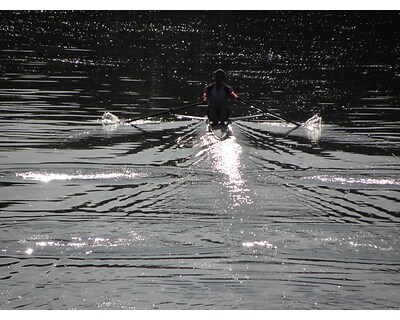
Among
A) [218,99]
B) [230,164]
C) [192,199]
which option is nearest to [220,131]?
[218,99]

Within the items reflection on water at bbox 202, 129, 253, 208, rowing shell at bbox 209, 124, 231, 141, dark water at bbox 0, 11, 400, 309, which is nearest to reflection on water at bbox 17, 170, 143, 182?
dark water at bbox 0, 11, 400, 309

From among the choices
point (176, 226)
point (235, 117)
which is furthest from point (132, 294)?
point (235, 117)

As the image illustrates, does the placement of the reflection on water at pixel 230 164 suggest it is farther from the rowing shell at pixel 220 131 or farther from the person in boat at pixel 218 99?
the person in boat at pixel 218 99

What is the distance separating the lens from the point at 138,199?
642 inches

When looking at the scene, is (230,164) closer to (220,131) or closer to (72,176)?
(72,176)

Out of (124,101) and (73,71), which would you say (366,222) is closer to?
(124,101)

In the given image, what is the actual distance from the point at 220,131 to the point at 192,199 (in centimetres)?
730


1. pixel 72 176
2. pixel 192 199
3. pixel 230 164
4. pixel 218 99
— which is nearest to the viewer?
pixel 192 199

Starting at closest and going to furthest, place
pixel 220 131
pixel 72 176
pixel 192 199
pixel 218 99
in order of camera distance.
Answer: pixel 192 199
pixel 72 176
pixel 220 131
pixel 218 99

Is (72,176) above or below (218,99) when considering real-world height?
below

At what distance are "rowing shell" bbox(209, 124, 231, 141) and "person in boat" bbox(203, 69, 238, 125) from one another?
11.0 inches

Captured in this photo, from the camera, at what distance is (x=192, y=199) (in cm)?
1634

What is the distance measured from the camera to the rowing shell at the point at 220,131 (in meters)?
22.7

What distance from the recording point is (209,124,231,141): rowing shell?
74.3 feet
